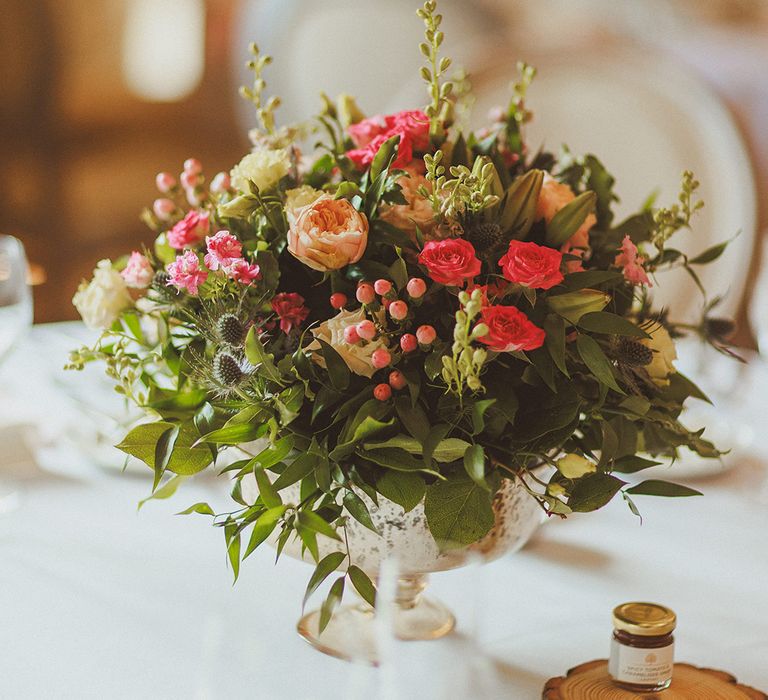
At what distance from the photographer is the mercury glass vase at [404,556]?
60 cm

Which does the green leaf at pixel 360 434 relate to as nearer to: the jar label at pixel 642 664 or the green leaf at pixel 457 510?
the green leaf at pixel 457 510

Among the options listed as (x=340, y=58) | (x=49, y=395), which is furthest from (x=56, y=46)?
(x=49, y=395)

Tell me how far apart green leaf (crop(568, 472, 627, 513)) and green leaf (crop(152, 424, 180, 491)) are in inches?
9.7

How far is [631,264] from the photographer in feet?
2.06

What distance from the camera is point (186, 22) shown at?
2.24 meters

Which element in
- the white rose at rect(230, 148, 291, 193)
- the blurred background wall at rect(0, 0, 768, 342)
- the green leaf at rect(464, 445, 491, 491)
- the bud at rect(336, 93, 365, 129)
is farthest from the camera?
the blurred background wall at rect(0, 0, 768, 342)

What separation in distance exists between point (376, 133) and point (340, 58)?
165 cm

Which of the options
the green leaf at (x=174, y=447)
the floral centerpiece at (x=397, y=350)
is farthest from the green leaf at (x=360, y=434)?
the green leaf at (x=174, y=447)

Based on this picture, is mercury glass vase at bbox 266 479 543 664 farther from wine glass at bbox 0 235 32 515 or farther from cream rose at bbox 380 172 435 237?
wine glass at bbox 0 235 32 515

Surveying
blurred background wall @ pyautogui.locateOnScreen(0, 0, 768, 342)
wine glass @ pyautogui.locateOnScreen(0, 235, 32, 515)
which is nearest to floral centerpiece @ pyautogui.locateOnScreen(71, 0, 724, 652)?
wine glass @ pyautogui.locateOnScreen(0, 235, 32, 515)

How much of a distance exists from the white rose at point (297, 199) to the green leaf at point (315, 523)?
0.17m

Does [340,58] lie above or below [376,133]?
below

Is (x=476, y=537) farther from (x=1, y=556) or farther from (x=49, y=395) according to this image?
(x=49, y=395)

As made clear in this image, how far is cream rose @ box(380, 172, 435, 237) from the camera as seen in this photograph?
59 cm
